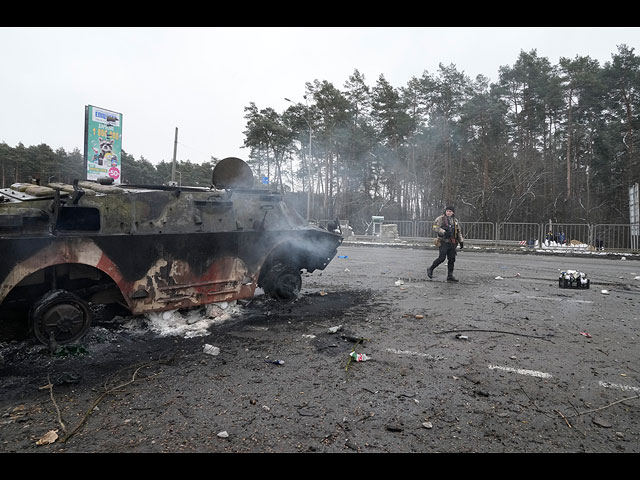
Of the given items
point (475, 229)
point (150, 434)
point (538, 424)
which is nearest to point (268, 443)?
point (150, 434)

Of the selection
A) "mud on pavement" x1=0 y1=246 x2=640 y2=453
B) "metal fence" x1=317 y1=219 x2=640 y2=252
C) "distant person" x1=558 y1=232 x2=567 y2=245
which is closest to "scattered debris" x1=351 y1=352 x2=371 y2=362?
"mud on pavement" x1=0 y1=246 x2=640 y2=453

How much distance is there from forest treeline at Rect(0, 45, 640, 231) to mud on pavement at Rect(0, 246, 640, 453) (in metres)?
22.1

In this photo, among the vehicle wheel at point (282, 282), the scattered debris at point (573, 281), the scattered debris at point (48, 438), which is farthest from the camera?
the scattered debris at point (573, 281)

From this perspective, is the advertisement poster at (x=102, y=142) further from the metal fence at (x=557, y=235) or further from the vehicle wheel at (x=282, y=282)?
the metal fence at (x=557, y=235)

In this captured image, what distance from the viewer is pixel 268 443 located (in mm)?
2332

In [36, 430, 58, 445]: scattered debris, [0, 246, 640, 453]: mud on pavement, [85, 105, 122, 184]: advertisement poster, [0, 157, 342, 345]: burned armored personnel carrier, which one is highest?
[85, 105, 122, 184]: advertisement poster

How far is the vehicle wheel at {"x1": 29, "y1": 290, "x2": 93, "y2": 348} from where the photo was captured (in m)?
3.76

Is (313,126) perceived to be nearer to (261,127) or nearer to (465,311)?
(261,127)

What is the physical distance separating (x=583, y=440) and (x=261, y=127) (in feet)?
123

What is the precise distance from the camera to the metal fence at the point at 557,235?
1895 centimetres

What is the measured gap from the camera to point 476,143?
1268 inches

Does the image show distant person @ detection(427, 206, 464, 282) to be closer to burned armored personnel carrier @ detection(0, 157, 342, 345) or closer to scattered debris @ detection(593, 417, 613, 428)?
burned armored personnel carrier @ detection(0, 157, 342, 345)

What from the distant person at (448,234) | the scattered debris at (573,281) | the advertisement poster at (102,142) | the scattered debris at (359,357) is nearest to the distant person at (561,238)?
the scattered debris at (573,281)

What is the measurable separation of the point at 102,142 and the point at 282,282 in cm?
1133
